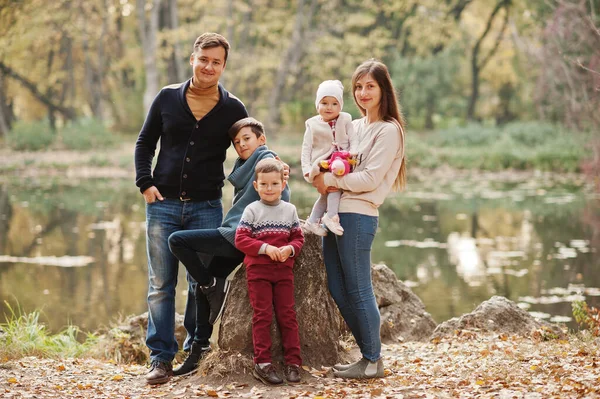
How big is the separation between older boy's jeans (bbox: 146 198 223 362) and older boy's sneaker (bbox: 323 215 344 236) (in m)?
0.84

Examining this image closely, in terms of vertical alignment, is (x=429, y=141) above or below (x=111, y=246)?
above

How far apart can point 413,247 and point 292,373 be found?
8.49 meters

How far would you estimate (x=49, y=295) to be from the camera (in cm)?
966

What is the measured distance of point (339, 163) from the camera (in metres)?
4.53

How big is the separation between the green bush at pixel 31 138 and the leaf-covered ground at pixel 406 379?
21.1m

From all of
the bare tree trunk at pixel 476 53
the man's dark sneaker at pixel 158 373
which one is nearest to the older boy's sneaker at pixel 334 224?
the man's dark sneaker at pixel 158 373

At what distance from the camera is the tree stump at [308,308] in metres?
5.07

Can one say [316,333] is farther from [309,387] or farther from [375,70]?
[375,70]

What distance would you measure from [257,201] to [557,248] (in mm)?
9131

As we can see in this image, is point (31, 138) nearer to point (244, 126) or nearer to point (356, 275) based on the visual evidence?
point (244, 126)

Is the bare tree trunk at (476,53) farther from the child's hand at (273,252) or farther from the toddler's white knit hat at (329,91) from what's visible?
the child's hand at (273,252)

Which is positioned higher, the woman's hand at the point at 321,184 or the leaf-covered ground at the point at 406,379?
the woman's hand at the point at 321,184

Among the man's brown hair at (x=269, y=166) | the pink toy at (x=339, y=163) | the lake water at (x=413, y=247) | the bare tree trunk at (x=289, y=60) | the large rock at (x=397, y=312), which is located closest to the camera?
the pink toy at (x=339, y=163)

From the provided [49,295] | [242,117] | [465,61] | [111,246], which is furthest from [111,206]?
[465,61]
